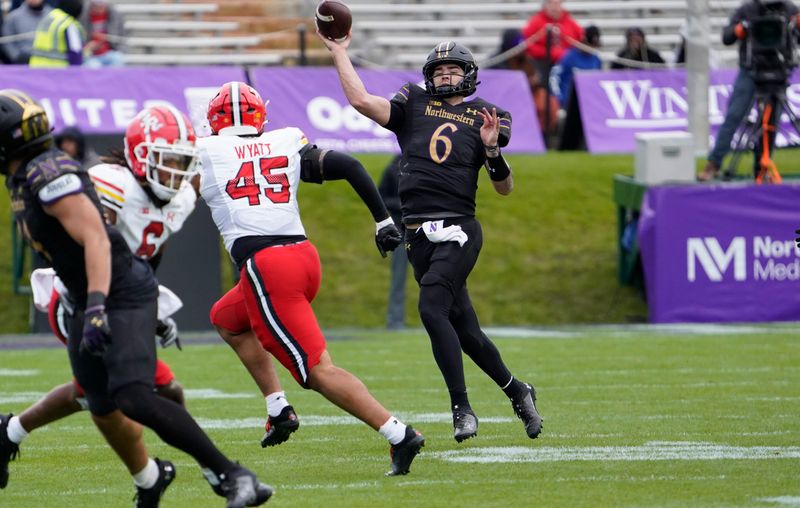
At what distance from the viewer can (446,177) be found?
23.9ft

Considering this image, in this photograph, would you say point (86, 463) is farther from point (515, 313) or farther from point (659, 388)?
point (515, 313)

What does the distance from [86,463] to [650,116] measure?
39.3 feet

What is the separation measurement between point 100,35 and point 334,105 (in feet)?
10.4

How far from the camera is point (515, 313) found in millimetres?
14727

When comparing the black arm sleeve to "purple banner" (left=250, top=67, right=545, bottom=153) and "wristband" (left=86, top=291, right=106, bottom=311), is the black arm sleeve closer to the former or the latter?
"wristband" (left=86, top=291, right=106, bottom=311)

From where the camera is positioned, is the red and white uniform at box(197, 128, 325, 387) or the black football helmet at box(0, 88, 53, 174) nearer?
the black football helmet at box(0, 88, 53, 174)

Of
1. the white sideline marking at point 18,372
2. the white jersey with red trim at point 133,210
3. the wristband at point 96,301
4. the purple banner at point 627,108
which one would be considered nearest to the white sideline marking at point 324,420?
the white jersey with red trim at point 133,210

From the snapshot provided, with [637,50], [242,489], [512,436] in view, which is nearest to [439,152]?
[512,436]

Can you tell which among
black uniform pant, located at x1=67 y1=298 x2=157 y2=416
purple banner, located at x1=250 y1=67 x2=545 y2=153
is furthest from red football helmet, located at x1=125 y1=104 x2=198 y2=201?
purple banner, located at x1=250 y1=67 x2=545 y2=153

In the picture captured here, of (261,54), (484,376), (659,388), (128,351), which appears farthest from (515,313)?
(128,351)

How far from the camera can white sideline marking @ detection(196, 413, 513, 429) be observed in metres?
8.02

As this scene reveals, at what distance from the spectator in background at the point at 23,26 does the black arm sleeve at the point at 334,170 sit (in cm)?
1103

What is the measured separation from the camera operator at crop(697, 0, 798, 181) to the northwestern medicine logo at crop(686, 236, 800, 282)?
73cm

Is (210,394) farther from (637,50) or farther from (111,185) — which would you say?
(637,50)
